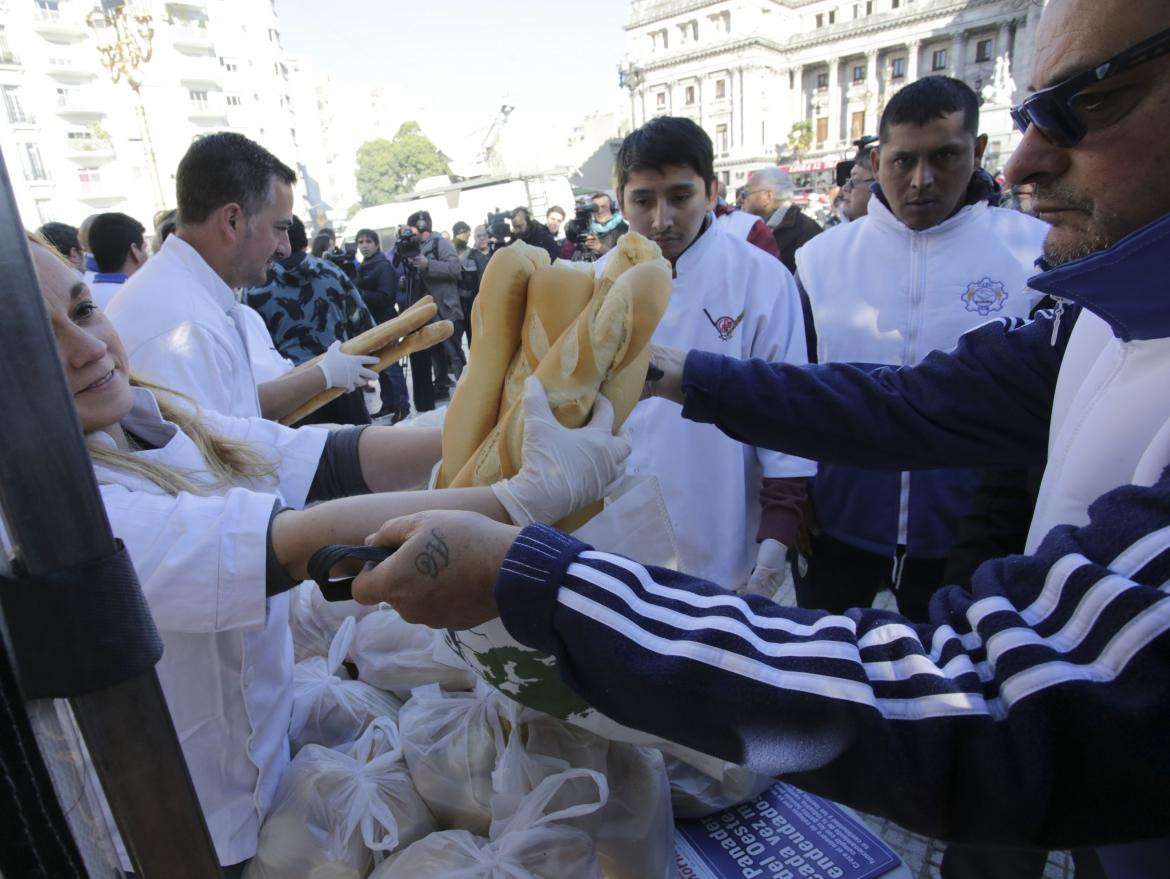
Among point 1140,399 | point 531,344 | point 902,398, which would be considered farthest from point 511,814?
point 902,398

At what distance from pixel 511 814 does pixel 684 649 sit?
0.57m

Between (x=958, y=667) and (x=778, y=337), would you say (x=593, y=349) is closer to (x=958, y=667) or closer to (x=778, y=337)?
(x=958, y=667)

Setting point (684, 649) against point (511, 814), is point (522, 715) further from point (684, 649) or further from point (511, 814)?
point (684, 649)

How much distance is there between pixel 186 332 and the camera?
2.21 meters

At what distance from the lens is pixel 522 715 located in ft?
3.85

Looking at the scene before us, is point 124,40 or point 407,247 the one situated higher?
point 124,40

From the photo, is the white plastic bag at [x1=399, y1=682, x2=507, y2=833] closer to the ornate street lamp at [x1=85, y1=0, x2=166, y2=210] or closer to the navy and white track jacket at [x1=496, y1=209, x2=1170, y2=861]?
the navy and white track jacket at [x1=496, y1=209, x2=1170, y2=861]

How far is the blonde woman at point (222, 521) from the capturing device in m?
0.98

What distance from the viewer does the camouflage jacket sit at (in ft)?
15.6

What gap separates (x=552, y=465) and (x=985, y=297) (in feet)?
6.48

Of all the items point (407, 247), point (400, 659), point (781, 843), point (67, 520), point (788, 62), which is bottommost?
point (781, 843)

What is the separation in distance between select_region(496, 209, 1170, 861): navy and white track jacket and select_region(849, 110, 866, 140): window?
66573mm

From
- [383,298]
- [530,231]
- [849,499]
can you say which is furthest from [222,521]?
[530,231]

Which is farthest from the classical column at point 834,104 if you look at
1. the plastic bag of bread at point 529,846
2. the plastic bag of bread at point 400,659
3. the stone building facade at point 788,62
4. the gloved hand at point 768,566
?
the plastic bag of bread at point 529,846
